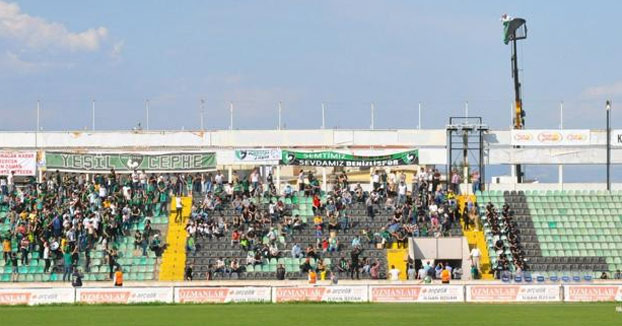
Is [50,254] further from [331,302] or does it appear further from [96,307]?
[331,302]

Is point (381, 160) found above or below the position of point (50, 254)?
above

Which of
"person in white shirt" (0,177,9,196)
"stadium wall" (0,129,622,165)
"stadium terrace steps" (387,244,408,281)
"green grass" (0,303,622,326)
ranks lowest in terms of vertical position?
"green grass" (0,303,622,326)

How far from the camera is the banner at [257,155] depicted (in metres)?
64.4

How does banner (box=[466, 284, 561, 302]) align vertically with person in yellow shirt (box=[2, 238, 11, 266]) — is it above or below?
below

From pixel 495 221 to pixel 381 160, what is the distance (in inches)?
352

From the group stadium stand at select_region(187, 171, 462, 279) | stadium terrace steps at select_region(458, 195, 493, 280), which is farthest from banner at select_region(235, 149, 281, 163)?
stadium terrace steps at select_region(458, 195, 493, 280)

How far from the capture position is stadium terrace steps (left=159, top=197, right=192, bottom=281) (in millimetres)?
54375

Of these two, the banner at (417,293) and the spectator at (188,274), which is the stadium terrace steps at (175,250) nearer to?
the spectator at (188,274)

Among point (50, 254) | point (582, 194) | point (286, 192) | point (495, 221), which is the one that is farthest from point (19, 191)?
point (582, 194)

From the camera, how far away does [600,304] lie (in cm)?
4369

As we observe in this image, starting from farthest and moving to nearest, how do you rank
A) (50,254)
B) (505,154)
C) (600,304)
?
(505,154) < (50,254) < (600,304)

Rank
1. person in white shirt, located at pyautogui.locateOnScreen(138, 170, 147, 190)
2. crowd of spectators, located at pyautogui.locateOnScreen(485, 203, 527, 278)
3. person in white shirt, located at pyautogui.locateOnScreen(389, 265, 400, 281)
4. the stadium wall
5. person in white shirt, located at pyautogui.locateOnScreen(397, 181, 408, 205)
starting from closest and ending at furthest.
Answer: person in white shirt, located at pyautogui.locateOnScreen(389, 265, 400, 281), crowd of spectators, located at pyautogui.locateOnScreen(485, 203, 527, 278), person in white shirt, located at pyautogui.locateOnScreen(397, 181, 408, 205), person in white shirt, located at pyautogui.locateOnScreen(138, 170, 147, 190), the stadium wall

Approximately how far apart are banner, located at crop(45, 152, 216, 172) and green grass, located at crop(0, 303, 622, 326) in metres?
20.5

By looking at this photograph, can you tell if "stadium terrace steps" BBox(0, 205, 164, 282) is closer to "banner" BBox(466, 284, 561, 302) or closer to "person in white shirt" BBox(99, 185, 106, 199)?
"person in white shirt" BBox(99, 185, 106, 199)
